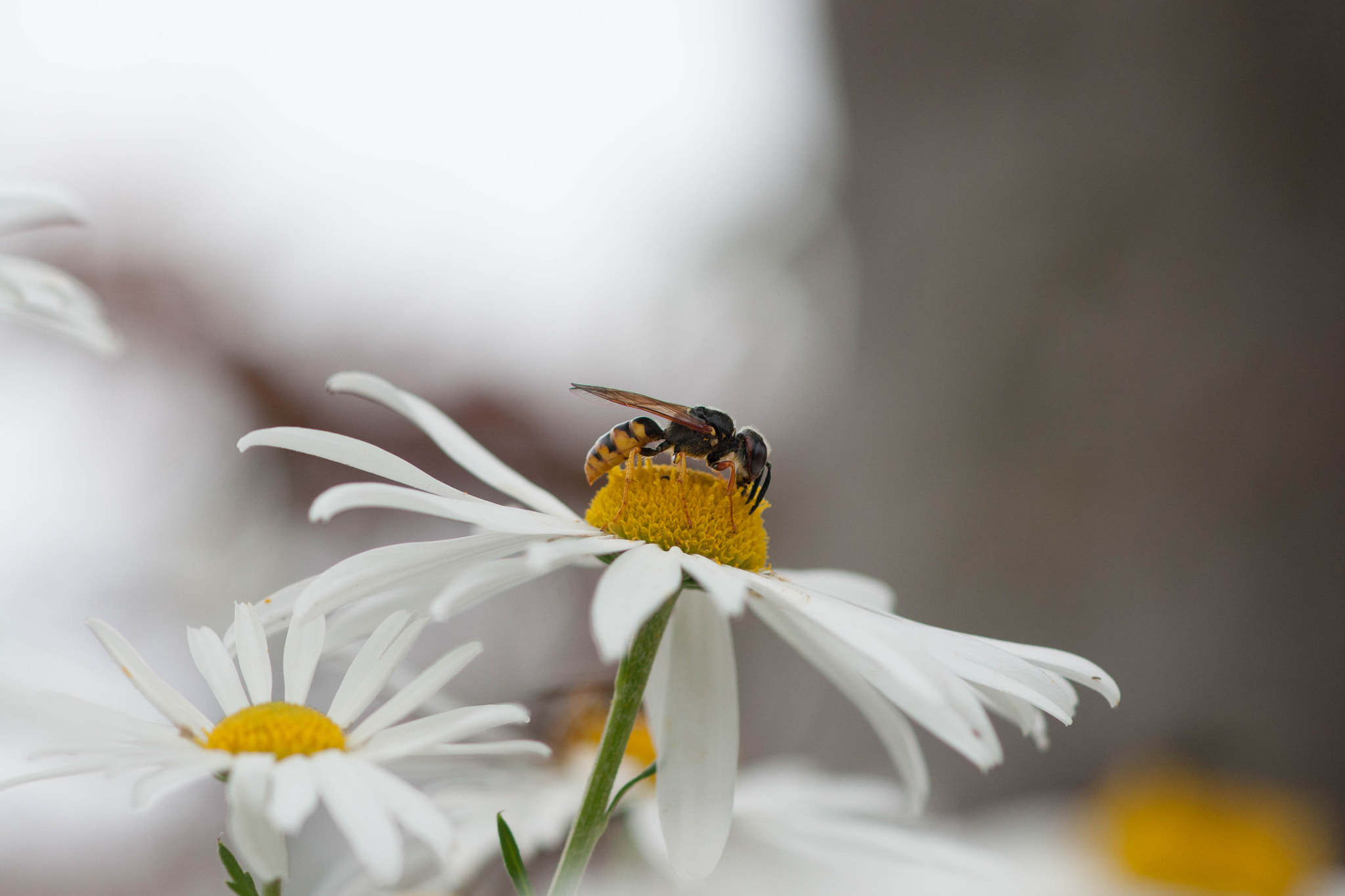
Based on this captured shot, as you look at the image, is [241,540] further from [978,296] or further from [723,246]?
[723,246]

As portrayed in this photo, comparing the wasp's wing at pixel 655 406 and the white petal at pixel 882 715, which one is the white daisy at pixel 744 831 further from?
the wasp's wing at pixel 655 406

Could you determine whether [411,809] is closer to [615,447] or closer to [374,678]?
[374,678]

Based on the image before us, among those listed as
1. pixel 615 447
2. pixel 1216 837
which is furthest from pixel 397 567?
pixel 1216 837

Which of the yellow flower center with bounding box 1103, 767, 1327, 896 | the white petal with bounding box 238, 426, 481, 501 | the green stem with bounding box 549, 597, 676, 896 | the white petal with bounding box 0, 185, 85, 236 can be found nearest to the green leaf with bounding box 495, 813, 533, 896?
the green stem with bounding box 549, 597, 676, 896

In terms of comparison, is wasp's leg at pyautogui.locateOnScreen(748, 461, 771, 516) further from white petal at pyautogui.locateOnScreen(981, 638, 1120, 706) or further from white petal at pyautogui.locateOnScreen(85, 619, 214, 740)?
white petal at pyautogui.locateOnScreen(85, 619, 214, 740)

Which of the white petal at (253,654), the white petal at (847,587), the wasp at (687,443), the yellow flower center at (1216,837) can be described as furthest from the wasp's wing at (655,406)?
the yellow flower center at (1216,837)

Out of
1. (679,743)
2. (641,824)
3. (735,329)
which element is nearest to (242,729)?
(679,743)
